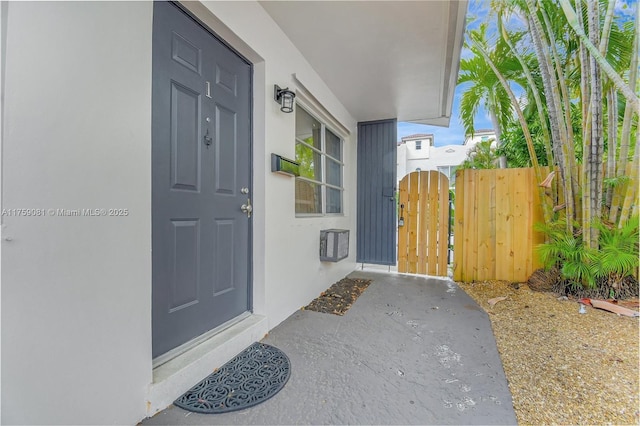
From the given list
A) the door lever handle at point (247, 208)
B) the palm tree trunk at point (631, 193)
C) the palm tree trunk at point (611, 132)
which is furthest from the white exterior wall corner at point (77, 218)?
the palm tree trunk at point (631, 193)

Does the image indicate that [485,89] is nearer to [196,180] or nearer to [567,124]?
[567,124]

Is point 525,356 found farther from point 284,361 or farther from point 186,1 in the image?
point 186,1

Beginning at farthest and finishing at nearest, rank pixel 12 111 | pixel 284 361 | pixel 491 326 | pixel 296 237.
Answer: pixel 296 237, pixel 491 326, pixel 284 361, pixel 12 111

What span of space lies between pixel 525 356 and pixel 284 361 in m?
1.68

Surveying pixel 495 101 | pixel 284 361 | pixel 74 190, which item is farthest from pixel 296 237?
pixel 495 101

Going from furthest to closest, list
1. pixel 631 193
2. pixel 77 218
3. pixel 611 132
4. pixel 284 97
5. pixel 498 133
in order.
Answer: pixel 498 133, pixel 611 132, pixel 631 193, pixel 284 97, pixel 77 218

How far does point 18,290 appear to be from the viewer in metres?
0.91

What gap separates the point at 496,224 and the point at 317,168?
8.47 feet

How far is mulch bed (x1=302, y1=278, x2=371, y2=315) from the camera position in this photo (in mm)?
2887

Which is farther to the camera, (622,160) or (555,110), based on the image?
(555,110)

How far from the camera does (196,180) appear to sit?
1.76m

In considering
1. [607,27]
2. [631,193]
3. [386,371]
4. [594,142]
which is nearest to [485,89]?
[607,27]

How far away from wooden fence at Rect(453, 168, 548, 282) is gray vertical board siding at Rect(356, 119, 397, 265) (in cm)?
103

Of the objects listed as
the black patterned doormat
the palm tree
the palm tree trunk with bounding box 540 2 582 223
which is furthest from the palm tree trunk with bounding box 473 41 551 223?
the black patterned doormat
